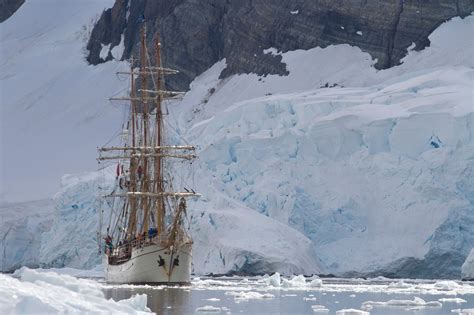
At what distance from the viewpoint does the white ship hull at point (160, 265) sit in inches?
1903

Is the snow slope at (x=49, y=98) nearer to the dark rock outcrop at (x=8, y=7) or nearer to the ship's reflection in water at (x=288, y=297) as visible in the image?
the dark rock outcrop at (x=8, y=7)

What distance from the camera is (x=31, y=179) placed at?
239ft

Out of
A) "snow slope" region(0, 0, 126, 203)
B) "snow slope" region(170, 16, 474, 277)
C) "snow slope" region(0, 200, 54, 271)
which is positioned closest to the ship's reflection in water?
"snow slope" region(170, 16, 474, 277)

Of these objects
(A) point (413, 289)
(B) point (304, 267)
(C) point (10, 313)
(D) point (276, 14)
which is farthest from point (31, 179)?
(C) point (10, 313)

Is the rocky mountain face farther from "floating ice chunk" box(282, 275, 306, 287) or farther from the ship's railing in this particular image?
"floating ice chunk" box(282, 275, 306, 287)

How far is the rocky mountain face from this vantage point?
6825 cm

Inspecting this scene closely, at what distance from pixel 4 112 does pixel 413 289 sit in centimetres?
4452

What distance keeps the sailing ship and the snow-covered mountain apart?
1.60 metres

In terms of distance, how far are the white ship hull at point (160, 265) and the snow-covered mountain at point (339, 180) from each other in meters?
3.10

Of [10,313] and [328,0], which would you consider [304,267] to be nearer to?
[328,0]

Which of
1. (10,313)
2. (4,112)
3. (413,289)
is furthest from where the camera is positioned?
(4,112)

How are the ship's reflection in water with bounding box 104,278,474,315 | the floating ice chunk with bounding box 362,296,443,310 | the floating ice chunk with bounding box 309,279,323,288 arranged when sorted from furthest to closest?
the floating ice chunk with bounding box 309,279,323,288 < the floating ice chunk with bounding box 362,296,443,310 < the ship's reflection in water with bounding box 104,278,474,315

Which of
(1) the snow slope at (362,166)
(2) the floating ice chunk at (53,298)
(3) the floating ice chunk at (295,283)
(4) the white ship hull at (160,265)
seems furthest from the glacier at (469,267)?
(2) the floating ice chunk at (53,298)

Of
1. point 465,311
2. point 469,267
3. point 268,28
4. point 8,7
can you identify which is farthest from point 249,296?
point 8,7
